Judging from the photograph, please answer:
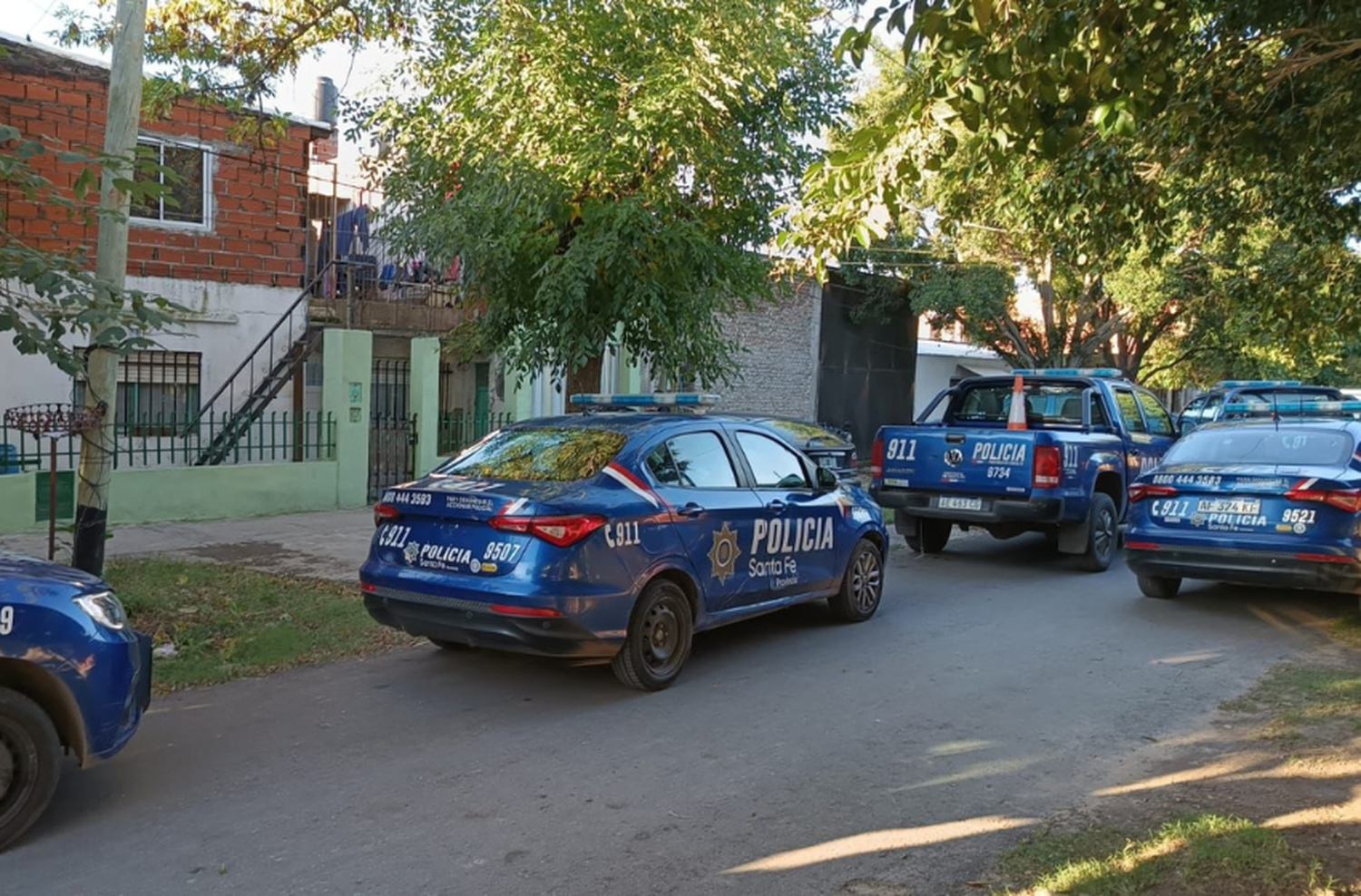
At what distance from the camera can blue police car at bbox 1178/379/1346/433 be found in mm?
15820

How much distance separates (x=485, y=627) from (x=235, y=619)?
9.63 ft

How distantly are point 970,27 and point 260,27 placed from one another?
8.21 meters

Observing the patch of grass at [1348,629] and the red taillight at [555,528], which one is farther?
the patch of grass at [1348,629]

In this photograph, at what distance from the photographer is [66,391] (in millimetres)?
13289

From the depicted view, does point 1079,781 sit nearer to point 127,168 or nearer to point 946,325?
point 127,168

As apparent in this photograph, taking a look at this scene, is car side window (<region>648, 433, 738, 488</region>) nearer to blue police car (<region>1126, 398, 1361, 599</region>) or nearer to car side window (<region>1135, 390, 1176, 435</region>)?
blue police car (<region>1126, 398, 1361, 599</region>)

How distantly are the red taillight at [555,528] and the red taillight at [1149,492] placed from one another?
202 inches

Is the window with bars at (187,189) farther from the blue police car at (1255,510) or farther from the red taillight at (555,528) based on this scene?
the blue police car at (1255,510)

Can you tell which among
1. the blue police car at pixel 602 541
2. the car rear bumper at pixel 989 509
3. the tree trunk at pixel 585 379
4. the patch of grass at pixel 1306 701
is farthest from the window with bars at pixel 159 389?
the patch of grass at pixel 1306 701

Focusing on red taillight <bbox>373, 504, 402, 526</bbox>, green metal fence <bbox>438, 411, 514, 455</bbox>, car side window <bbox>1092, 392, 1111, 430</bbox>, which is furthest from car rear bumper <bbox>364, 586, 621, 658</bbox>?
green metal fence <bbox>438, 411, 514, 455</bbox>

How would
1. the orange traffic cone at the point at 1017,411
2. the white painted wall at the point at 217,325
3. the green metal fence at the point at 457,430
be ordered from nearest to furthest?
the orange traffic cone at the point at 1017,411 < the white painted wall at the point at 217,325 < the green metal fence at the point at 457,430

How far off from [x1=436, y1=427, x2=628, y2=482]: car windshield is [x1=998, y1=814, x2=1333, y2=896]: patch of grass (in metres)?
3.23

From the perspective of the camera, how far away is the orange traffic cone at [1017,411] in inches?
436

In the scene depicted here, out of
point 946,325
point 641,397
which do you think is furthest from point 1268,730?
point 946,325
